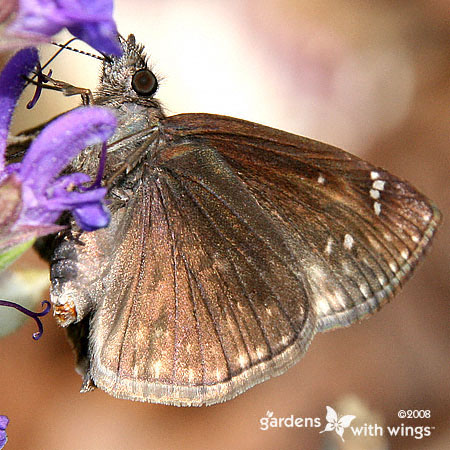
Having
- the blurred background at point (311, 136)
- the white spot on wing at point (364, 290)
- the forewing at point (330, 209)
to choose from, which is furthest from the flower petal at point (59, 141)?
the blurred background at point (311, 136)

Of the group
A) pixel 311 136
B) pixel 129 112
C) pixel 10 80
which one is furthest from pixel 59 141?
pixel 311 136

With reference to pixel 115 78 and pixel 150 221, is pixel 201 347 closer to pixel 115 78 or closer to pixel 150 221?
pixel 150 221

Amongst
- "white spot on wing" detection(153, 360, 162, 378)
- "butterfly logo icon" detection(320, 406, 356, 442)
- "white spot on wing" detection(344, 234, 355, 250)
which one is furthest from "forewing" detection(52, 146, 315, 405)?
"butterfly logo icon" detection(320, 406, 356, 442)

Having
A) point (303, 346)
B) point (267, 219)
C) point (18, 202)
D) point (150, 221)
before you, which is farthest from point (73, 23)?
point (303, 346)

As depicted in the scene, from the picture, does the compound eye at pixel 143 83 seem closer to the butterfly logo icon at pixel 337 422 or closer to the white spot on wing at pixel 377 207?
the white spot on wing at pixel 377 207

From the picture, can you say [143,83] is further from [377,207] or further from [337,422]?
[337,422]

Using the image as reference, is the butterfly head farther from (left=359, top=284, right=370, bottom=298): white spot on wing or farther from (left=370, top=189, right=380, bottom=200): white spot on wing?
(left=359, top=284, right=370, bottom=298): white spot on wing
